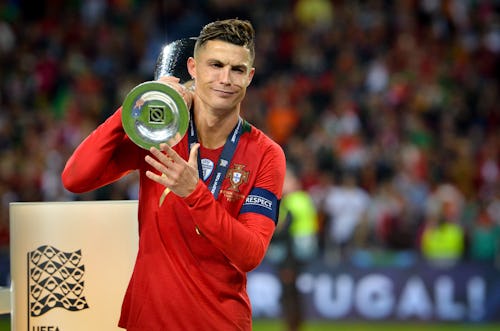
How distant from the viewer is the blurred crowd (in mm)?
13195

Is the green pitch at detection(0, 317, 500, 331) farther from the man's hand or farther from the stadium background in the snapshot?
the man's hand

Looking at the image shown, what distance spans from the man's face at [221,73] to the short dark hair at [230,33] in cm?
2

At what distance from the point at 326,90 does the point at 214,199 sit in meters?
12.4

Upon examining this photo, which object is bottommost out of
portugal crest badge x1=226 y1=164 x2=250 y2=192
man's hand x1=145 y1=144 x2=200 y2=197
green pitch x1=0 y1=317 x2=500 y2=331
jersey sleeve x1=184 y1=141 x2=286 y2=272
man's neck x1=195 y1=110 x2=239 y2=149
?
green pitch x1=0 y1=317 x2=500 y2=331

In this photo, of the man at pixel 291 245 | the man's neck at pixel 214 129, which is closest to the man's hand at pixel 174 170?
the man's neck at pixel 214 129

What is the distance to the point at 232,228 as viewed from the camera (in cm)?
336

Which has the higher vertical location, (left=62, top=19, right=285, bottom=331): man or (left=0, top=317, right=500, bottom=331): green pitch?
(left=62, top=19, right=285, bottom=331): man

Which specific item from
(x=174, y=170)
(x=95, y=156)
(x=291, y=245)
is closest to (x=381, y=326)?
(x=291, y=245)

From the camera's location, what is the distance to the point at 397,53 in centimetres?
1631

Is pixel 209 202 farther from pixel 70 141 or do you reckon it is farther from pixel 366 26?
pixel 366 26

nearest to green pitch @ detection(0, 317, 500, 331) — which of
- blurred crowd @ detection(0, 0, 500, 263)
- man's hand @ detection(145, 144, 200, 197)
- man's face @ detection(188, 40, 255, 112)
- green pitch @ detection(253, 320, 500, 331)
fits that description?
green pitch @ detection(253, 320, 500, 331)

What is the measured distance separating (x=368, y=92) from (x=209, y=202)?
12.6 meters

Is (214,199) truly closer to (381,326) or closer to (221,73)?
(221,73)

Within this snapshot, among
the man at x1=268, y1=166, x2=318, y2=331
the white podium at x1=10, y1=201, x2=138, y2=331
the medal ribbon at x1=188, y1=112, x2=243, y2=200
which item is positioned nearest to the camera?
the medal ribbon at x1=188, y1=112, x2=243, y2=200
